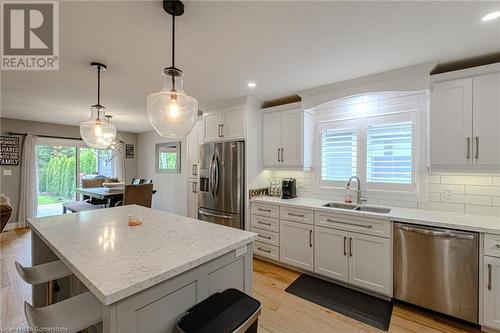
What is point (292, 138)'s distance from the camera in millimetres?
3207

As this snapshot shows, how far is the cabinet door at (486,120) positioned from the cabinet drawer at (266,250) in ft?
7.66

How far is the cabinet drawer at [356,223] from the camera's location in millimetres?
2217

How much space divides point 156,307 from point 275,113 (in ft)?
9.59

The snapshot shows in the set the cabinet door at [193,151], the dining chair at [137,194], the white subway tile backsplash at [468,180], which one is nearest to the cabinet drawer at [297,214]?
the white subway tile backsplash at [468,180]

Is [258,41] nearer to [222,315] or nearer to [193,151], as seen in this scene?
[222,315]

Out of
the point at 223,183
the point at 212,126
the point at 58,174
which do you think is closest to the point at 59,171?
the point at 58,174

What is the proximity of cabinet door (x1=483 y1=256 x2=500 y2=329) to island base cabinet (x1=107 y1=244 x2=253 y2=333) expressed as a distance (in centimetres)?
201

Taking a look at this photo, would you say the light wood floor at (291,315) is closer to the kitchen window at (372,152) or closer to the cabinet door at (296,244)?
the cabinet door at (296,244)

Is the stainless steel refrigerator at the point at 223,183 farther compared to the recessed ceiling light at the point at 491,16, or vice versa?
the stainless steel refrigerator at the point at 223,183

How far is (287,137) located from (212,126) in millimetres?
1298

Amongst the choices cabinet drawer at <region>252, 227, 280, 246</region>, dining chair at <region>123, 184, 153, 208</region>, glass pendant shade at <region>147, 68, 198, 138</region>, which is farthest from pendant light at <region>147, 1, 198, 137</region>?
dining chair at <region>123, 184, 153, 208</region>

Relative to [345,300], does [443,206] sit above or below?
above

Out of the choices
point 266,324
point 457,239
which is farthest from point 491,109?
point 266,324

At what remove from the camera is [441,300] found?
6.37 ft
